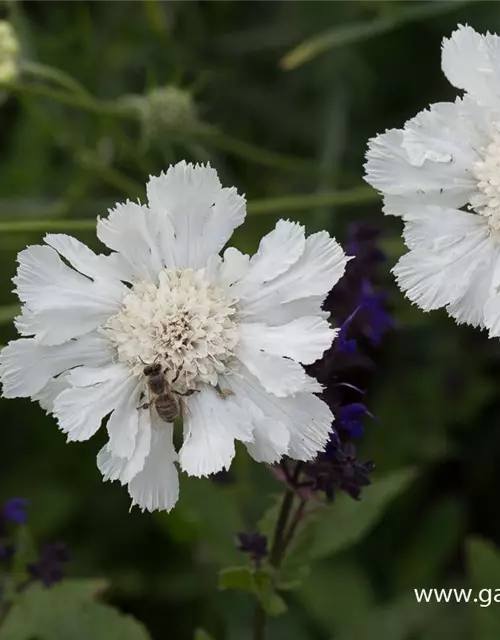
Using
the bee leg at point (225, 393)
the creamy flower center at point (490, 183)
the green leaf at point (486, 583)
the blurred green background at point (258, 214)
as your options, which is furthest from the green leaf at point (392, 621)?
the creamy flower center at point (490, 183)

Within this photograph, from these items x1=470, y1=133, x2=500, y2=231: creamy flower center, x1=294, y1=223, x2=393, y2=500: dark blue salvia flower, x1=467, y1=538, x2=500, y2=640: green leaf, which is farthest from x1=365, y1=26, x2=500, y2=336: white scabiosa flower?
x1=467, y1=538, x2=500, y2=640: green leaf

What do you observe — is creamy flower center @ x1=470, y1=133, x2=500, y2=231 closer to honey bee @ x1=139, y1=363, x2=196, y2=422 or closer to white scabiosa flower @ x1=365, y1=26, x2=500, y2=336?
white scabiosa flower @ x1=365, y1=26, x2=500, y2=336

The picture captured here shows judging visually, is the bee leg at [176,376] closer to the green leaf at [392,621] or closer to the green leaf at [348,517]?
the green leaf at [348,517]

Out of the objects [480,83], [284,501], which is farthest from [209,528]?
[480,83]

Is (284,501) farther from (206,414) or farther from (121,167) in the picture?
(121,167)

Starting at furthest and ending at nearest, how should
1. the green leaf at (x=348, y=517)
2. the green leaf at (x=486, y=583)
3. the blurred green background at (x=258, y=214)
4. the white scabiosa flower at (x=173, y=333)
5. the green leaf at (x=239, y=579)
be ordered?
1. the blurred green background at (x=258, y=214)
2. the green leaf at (x=486, y=583)
3. the green leaf at (x=348, y=517)
4. the green leaf at (x=239, y=579)
5. the white scabiosa flower at (x=173, y=333)

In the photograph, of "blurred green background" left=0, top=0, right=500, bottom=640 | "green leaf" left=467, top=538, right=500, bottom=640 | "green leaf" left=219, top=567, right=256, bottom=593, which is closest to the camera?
"green leaf" left=219, top=567, right=256, bottom=593

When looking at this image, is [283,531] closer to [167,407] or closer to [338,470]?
[338,470]

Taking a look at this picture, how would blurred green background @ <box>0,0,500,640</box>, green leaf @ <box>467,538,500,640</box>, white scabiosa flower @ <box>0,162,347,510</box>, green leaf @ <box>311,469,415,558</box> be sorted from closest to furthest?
white scabiosa flower @ <box>0,162,347,510</box> → green leaf @ <box>311,469,415,558</box> → green leaf @ <box>467,538,500,640</box> → blurred green background @ <box>0,0,500,640</box>
